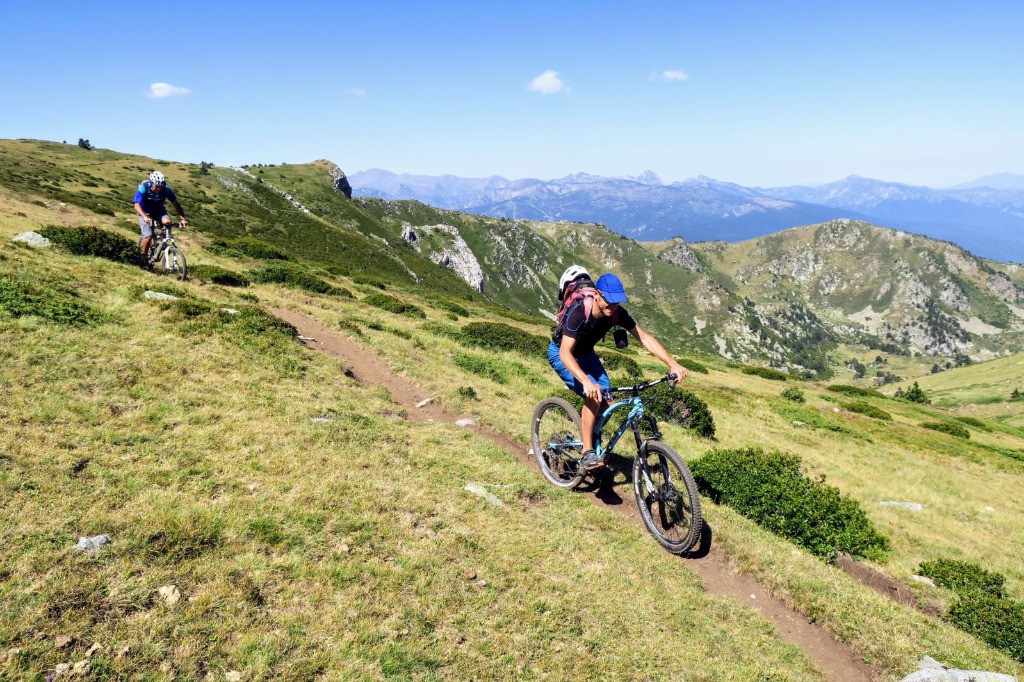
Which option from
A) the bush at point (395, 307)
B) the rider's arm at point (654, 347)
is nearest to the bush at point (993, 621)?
the rider's arm at point (654, 347)

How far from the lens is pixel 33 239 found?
18.1 meters

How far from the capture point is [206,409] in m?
9.41

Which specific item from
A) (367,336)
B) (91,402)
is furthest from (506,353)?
(91,402)

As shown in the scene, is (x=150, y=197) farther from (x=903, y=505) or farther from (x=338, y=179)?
(x=338, y=179)

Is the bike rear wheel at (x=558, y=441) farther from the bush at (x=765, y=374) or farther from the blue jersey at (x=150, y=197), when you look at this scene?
the bush at (x=765, y=374)

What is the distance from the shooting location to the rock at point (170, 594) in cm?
501

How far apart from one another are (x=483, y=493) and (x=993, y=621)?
911 cm

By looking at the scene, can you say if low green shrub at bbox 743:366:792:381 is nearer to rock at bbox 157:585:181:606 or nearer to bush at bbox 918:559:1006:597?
bush at bbox 918:559:1006:597

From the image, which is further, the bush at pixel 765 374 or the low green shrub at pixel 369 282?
the bush at pixel 765 374

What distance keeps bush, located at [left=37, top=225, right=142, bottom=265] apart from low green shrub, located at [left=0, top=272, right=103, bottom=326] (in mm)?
7050

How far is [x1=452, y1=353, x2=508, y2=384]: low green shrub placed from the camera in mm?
18547

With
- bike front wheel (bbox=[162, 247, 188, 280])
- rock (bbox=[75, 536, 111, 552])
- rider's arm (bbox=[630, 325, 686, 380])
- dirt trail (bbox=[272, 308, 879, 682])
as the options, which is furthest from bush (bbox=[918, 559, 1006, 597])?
bike front wheel (bbox=[162, 247, 188, 280])

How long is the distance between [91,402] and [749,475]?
540 inches

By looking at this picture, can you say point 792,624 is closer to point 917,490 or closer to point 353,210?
point 917,490
